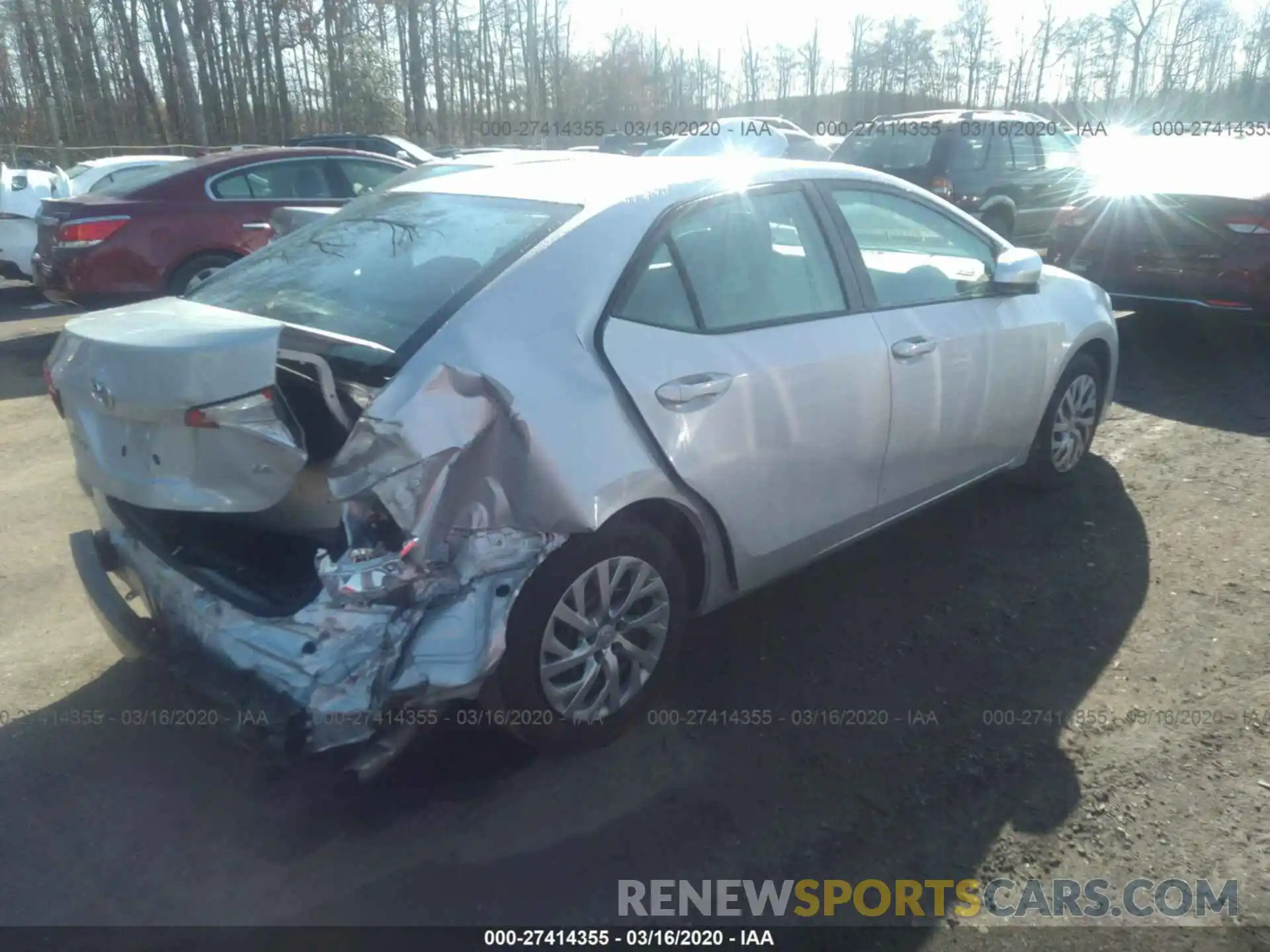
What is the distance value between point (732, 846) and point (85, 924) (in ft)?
5.40

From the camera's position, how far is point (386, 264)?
3.30m

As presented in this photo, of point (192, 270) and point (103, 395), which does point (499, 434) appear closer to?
point (103, 395)

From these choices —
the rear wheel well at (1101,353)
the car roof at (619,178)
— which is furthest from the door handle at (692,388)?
the rear wheel well at (1101,353)

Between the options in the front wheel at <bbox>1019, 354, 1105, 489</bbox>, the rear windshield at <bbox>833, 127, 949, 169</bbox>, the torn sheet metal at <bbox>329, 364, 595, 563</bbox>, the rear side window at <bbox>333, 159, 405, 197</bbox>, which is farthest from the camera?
the rear windshield at <bbox>833, 127, 949, 169</bbox>

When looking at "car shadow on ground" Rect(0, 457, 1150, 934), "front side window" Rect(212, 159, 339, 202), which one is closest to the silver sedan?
"car shadow on ground" Rect(0, 457, 1150, 934)

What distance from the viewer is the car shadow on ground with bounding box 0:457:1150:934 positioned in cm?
266

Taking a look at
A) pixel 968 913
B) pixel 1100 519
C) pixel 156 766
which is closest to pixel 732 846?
pixel 968 913

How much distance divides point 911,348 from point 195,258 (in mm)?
6800

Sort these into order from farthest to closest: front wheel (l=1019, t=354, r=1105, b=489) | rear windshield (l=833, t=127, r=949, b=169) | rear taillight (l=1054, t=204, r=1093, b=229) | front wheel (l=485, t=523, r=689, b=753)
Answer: rear windshield (l=833, t=127, r=949, b=169), rear taillight (l=1054, t=204, r=1093, b=229), front wheel (l=1019, t=354, r=1105, b=489), front wheel (l=485, t=523, r=689, b=753)

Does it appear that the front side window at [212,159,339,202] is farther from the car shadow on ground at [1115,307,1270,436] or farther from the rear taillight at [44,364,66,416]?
the car shadow on ground at [1115,307,1270,436]

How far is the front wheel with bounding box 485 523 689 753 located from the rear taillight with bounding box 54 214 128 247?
22.9ft

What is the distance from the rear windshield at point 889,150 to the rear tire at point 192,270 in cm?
656

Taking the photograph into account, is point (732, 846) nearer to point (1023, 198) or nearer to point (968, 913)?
point (968, 913)

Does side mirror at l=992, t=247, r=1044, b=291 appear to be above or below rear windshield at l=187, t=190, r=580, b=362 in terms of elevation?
below
